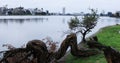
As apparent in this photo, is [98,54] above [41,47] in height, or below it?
below

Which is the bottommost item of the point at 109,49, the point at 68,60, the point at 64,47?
the point at 68,60

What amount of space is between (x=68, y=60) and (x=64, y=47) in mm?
4091

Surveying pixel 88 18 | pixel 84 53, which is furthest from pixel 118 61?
pixel 88 18

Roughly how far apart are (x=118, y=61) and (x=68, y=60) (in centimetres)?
1136

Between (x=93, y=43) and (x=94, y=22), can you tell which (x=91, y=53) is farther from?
(x=94, y=22)

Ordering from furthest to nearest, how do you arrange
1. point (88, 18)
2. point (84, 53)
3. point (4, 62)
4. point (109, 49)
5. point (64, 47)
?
point (88, 18), point (84, 53), point (64, 47), point (4, 62), point (109, 49)

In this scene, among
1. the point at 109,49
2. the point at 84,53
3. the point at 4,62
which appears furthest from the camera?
the point at 84,53

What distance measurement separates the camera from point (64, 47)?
53.1 feet

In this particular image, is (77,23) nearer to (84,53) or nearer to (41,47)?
(84,53)

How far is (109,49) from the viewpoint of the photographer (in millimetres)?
8641

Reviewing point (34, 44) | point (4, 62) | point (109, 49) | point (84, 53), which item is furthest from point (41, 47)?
point (84, 53)

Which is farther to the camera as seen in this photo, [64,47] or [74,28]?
[74,28]

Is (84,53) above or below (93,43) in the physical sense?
below

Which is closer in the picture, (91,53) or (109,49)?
(109,49)
